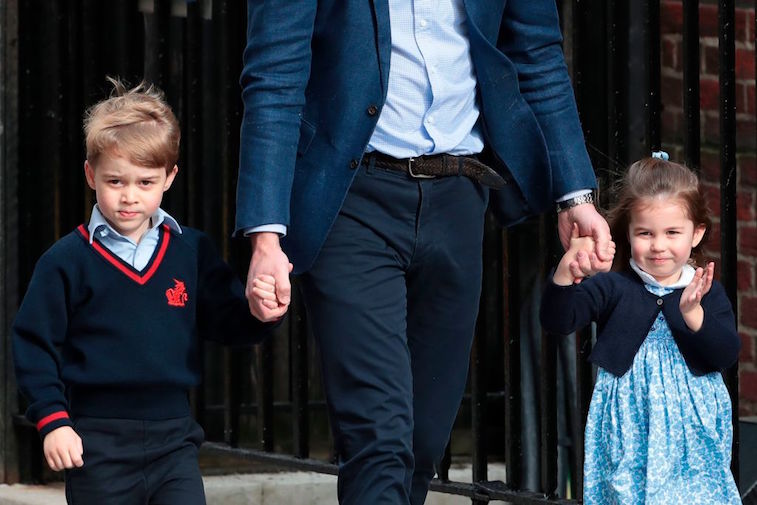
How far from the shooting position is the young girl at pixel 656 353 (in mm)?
3396

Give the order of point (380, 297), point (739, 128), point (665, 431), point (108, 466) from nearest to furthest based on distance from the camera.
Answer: point (380, 297), point (108, 466), point (665, 431), point (739, 128)

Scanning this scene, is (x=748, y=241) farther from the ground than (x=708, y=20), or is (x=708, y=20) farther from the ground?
(x=708, y=20)

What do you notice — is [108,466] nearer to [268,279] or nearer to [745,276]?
[268,279]

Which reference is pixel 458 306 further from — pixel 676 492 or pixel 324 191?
pixel 676 492

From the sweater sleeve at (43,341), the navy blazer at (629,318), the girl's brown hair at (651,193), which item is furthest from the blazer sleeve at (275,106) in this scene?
the girl's brown hair at (651,193)

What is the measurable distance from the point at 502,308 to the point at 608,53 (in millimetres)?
987

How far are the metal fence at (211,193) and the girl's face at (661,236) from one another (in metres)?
0.76

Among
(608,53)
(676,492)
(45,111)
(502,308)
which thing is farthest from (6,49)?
(676,492)

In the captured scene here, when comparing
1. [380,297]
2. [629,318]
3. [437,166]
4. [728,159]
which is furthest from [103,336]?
[728,159]

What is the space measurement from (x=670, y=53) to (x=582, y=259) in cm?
252

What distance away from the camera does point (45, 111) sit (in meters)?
5.52

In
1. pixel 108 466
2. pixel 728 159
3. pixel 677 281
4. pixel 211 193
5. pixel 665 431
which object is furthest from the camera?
pixel 211 193

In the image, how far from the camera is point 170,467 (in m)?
3.34

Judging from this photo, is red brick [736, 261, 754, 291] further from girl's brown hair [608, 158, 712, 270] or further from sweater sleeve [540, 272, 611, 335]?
sweater sleeve [540, 272, 611, 335]
